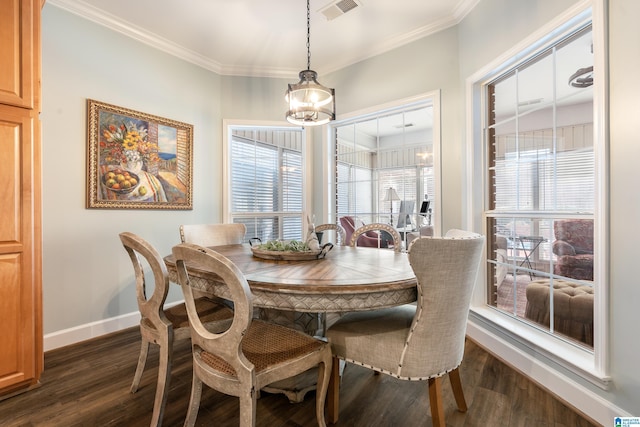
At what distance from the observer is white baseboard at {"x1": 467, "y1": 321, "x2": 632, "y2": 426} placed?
1.55 metres

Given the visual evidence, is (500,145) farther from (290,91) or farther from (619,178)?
(290,91)

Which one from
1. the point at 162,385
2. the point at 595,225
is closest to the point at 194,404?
the point at 162,385

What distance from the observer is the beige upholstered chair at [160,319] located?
1.49m

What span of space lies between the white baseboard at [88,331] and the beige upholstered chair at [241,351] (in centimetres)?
191

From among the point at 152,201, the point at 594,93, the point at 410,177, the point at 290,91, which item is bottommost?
the point at 152,201

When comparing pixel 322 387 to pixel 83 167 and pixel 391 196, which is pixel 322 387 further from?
pixel 83 167

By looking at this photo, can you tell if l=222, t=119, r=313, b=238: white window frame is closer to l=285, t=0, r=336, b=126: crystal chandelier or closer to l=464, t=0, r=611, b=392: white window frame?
l=285, t=0, r=336, b=126: crystal chandelier

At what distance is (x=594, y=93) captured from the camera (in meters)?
1.63

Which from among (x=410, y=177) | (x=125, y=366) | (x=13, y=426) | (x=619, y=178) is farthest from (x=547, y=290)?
(x=13, y=426)

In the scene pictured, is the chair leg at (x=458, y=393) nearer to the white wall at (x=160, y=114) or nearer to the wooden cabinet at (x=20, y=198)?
the white wall at (x=160, y=114)

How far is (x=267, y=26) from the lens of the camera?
115 inches

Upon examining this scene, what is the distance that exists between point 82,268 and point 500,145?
12.3ft

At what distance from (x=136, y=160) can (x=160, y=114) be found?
1.86 ft

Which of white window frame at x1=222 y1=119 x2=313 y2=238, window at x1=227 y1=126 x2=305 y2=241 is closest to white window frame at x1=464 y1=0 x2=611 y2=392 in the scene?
white window frame at x1=222 y1=119 x2=313 y2=238
